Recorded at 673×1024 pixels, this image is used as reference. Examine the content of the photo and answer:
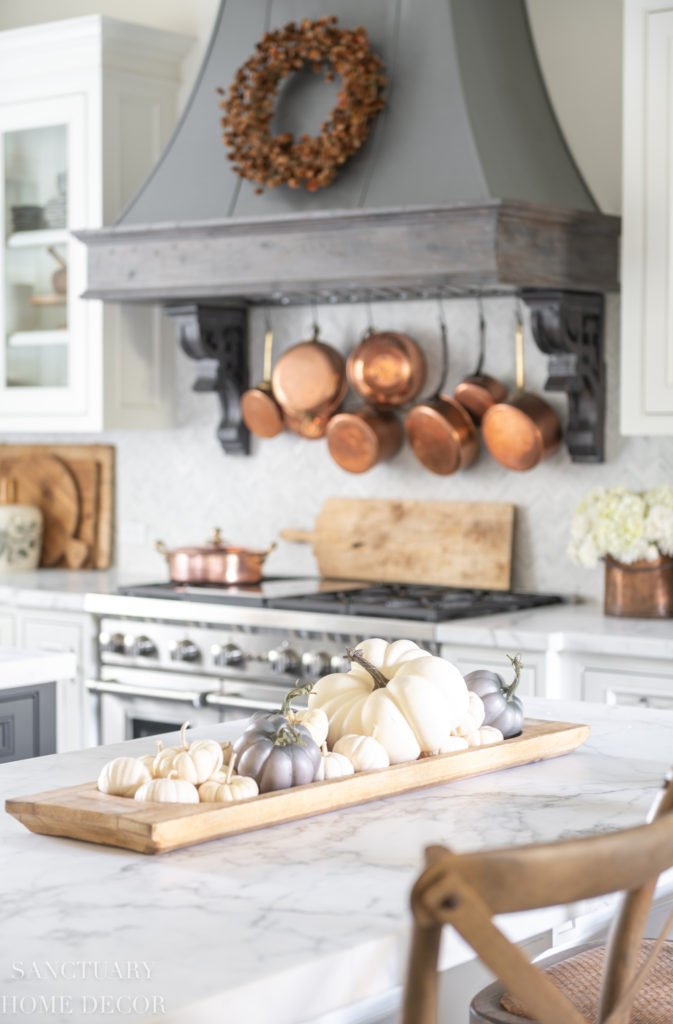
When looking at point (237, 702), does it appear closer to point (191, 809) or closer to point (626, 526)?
point (626, 526)

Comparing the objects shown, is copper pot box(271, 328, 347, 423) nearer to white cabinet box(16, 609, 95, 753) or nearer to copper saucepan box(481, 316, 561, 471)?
copper saucepan box(481, 316, 561, 471)

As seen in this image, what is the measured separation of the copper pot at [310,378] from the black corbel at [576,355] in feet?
2.40

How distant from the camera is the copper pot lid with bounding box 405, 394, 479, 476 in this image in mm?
4148

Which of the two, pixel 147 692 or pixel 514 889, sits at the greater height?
pixel 514 889

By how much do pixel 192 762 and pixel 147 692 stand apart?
2506 mm

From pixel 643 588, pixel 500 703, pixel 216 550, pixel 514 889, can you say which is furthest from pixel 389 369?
pixel 514 889

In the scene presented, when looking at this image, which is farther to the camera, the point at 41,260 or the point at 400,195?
the point at 41,260

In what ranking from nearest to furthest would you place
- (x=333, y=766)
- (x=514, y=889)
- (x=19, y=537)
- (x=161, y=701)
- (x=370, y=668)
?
(x=514, y=889) → (x=333, y=766) → (x=370, y=668) → (x=161, y=701) → (x=19, y=537)

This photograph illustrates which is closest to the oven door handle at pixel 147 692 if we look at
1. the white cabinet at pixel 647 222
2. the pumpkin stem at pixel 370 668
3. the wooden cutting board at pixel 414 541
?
the wooden cutting board at pixel 414 541

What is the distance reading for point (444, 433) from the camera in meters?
4.15

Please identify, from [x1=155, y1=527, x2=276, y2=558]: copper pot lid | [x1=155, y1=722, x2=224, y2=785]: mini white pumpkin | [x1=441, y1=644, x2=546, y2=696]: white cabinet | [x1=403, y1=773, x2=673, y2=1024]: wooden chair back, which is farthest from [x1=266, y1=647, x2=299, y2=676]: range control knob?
[x1=403, y1=773, x2=673, y2=1024]: wooden chair back

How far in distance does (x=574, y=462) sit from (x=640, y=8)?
119cm

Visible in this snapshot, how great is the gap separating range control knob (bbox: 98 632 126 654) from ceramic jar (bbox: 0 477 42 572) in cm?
83

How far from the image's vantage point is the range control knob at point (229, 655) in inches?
155
